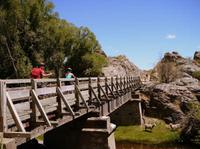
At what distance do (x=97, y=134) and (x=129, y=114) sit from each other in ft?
69.2

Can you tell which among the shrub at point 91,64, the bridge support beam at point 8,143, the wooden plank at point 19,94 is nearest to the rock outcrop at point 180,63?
the shrub at point 91,64

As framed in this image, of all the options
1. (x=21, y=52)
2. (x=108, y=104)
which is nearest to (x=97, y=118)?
(x=108, y=104)

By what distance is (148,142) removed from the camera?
2703cm

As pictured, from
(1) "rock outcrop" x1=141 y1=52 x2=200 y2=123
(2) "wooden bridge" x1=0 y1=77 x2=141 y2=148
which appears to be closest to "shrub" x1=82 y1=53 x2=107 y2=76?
(1) "rock outcrop" x1=141 y1=52 x2=200 y2=123

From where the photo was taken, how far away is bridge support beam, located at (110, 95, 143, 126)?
32719mm

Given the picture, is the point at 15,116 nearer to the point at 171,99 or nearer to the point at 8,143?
the point at 8,143

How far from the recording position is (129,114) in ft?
109

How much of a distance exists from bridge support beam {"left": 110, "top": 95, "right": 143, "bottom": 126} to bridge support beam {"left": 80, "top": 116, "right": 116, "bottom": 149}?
19891mm

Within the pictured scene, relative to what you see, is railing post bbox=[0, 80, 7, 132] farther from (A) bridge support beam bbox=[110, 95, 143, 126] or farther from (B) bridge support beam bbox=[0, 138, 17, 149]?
(A) bridge support beam bbox=[110, 95, 143, 126]

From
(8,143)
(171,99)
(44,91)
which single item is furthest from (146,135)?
(8,143)

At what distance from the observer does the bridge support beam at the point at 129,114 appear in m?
32.7

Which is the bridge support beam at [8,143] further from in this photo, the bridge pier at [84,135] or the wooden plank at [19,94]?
the bridge pier at [84,135]

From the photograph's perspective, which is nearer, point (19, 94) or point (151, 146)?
point (19, 94)

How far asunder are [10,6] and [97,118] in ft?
64.2
